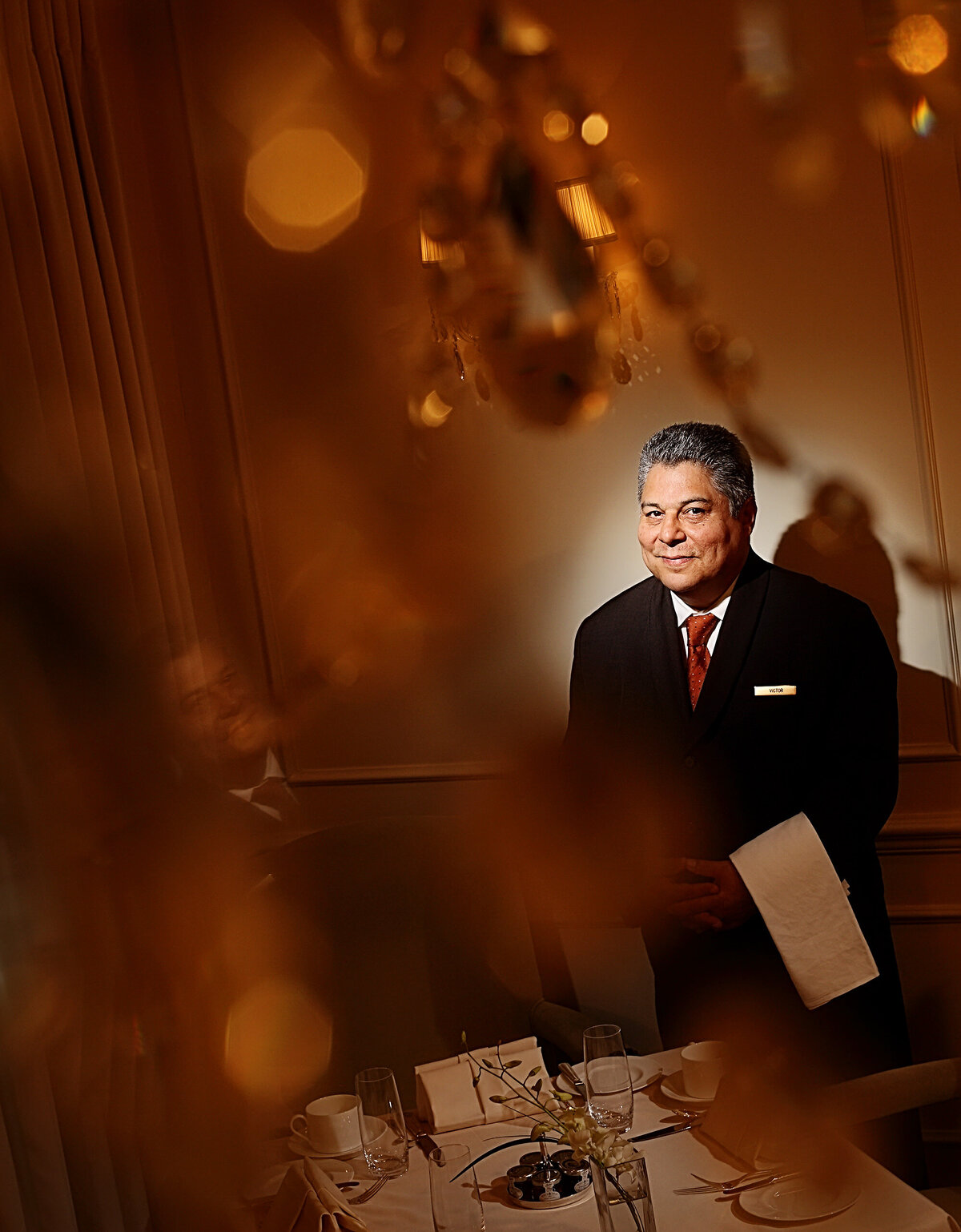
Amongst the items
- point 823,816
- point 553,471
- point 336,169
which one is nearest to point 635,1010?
point 823,816

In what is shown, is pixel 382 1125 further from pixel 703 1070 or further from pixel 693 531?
pixel 693 531

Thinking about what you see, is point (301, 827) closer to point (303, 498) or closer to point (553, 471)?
point (303, 498)

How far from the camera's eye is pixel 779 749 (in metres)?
2.09

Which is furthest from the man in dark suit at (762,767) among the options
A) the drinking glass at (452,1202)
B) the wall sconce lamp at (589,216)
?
the drinking glass at (452,1202)

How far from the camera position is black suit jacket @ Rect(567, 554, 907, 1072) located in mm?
2068

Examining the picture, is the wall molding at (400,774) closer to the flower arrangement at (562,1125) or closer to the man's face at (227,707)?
the man's face at (227,707)

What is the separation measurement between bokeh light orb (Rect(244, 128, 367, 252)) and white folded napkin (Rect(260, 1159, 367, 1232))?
5.99 feet

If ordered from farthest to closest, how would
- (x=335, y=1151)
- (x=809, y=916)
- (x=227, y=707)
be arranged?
(x=227, y=707) < (x=809, y=916) < (x=335, y=1151)

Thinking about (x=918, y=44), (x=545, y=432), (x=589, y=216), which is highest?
(x=918, y=44)

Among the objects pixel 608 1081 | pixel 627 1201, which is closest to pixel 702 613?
pixel 608 1081

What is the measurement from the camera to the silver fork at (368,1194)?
4.66 ft

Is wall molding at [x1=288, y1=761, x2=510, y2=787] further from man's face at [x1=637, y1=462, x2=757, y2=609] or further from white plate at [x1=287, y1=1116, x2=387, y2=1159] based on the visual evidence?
white plate at [x1=287, y1=1116, x2=387, y2=1159]

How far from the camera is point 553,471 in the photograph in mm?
2408

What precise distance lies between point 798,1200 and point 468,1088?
1.58ft
